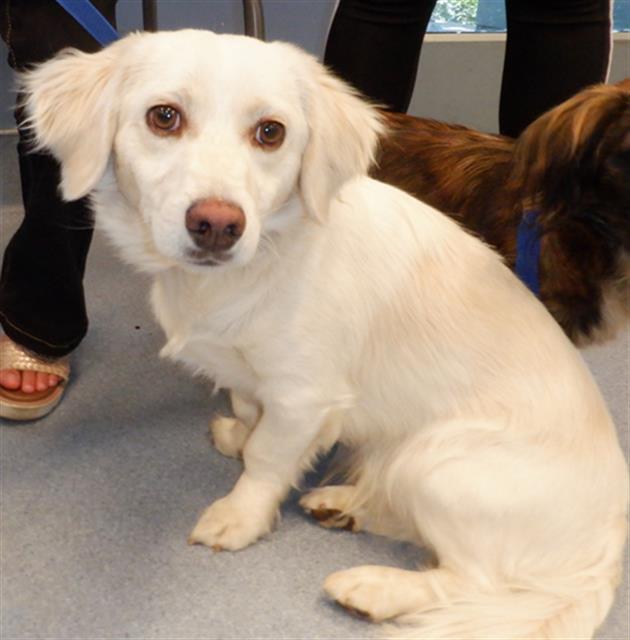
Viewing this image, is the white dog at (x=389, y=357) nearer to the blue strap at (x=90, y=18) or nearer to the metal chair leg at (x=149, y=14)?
the blue strap at (x=90, y=18)

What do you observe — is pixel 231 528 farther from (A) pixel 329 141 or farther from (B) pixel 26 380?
(A) pixel 329 141

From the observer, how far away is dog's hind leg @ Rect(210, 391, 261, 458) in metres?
1.36

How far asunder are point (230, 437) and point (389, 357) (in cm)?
39

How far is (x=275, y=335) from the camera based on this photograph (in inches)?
42.8

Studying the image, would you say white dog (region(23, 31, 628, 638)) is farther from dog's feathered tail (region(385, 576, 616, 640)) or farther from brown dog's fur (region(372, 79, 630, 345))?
brown dog's fur (region(372, 79, 630, 345))

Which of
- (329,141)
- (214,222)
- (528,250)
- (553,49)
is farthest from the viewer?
(553,49)

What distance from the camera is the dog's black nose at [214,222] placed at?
86 cm

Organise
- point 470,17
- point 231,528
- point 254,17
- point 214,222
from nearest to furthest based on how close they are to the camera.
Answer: point 214,222, point 231,528, point 254,17, point 470,17

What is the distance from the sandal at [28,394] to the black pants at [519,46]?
2.49 feet

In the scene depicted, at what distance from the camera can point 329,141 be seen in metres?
1.01

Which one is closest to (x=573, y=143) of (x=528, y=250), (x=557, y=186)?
(x=557, y=186)

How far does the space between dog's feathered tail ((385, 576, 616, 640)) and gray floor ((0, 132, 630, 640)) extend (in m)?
0.10

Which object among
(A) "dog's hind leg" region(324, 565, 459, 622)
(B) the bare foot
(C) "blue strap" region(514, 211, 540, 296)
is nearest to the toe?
(B) the bare foot

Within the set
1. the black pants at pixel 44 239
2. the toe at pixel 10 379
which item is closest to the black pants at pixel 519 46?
the black pants at pixel 44 239
